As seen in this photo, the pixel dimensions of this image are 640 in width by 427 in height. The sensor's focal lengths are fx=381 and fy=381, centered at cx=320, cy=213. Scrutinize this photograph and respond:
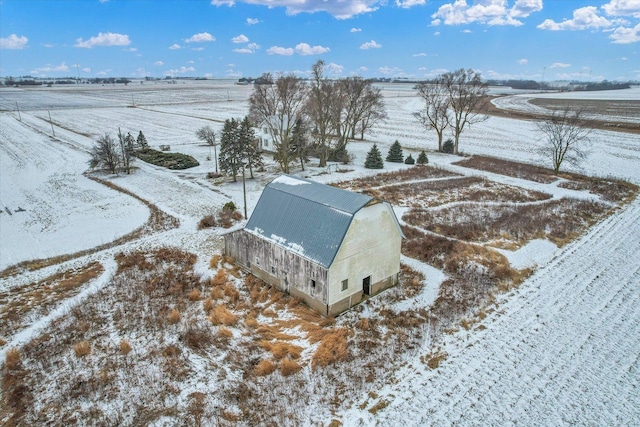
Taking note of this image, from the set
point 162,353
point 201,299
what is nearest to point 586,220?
point 201,299

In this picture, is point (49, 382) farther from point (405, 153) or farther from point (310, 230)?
point (405, 153)

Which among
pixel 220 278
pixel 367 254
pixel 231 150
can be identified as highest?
pixel 231 150

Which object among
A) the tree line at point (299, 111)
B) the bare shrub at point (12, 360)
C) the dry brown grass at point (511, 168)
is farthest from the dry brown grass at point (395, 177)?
the bare shrub at point (12, 360)

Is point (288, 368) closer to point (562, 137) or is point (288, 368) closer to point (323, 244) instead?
point (323, 244)

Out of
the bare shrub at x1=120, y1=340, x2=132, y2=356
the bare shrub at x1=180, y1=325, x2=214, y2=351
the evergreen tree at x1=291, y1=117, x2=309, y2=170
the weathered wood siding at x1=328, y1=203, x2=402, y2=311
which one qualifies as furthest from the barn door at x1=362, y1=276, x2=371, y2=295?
the evergreen tree at x1=291, y1=117, x2=309, y2=170

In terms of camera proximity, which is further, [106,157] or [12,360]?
Answer: [106,157]

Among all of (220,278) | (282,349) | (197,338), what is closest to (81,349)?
(197,338)
